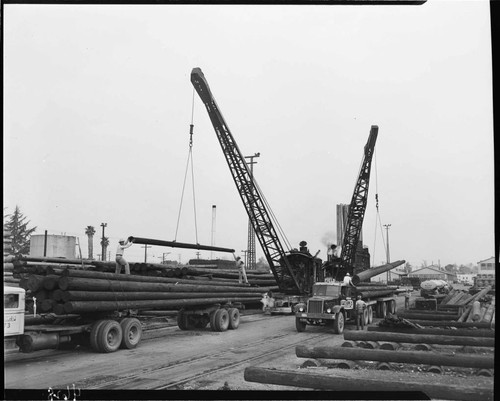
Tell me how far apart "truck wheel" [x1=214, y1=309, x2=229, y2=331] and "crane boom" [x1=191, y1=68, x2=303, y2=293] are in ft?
30.7

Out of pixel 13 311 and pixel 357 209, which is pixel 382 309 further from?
pixel 13 311

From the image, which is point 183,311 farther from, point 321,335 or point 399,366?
point 399,366

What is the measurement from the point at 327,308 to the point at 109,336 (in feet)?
28.5

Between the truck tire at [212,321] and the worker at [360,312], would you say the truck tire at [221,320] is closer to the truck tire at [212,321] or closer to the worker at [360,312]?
the truck tire at [212,321]

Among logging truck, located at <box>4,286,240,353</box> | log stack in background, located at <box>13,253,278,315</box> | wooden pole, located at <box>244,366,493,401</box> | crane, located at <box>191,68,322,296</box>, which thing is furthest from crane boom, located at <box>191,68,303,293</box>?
wooden pole, located at <box>244,366,493,401</box>

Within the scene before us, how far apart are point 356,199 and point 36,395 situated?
30.2m

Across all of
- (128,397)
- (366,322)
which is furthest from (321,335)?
(128,397)

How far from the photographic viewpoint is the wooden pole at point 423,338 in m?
12.4

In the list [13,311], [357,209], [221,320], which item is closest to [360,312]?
[221,320]

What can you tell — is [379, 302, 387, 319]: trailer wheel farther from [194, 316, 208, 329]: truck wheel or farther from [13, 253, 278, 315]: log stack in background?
[194, 316, 208, 329]: truck wheel

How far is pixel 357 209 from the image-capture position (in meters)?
37.1

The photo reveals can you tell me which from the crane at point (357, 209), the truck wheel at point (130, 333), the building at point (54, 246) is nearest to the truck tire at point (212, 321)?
the truck wheel at point (130, 333)

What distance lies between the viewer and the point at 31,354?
45.2 feet

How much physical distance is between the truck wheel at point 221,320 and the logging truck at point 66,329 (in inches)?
149
